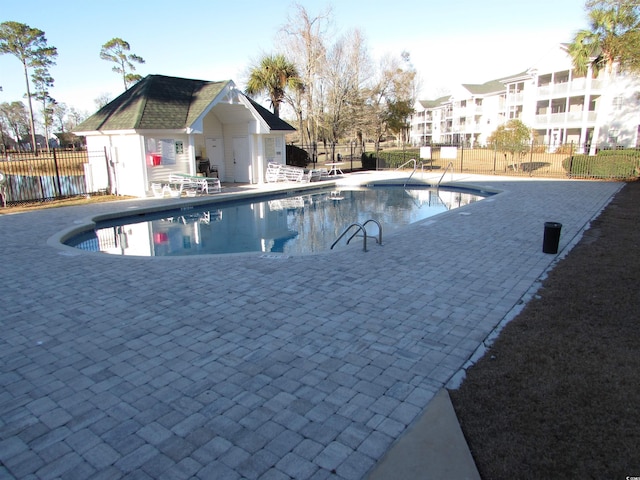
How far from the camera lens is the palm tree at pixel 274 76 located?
92.2 feet

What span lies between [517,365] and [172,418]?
9.92 feet

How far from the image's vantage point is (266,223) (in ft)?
44.8

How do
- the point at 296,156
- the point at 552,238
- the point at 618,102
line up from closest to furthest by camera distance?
the point at 552,238 < the point at 296,156 < the point at 618,102

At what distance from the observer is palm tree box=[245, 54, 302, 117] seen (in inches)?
1106

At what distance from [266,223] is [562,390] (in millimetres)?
10879

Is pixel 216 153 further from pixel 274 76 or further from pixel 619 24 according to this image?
pixel 619 24

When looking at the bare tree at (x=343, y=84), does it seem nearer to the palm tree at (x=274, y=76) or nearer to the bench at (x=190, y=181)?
the palm tree at (x=274, y=76)

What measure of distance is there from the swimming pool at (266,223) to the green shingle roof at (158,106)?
416 cm

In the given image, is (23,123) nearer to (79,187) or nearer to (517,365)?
(79,187)

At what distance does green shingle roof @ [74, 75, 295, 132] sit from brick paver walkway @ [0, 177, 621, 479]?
10.2 metres

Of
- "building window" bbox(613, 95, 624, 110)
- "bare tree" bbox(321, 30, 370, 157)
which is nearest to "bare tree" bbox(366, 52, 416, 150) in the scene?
"bare tree" bbox(321, 30, 370, 157)

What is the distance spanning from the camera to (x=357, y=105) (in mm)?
30984

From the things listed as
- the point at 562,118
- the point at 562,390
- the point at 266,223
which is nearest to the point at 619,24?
the point at 266,223

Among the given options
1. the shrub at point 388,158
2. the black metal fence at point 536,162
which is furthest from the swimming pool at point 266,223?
the shrub at point 388,158
